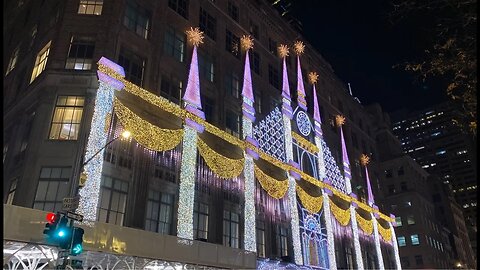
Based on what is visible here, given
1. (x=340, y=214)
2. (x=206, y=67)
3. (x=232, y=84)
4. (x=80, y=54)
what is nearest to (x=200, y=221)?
(x=206, y=67)

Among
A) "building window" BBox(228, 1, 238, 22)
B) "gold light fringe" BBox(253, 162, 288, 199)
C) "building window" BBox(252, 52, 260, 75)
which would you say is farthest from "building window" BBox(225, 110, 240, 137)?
"building window" BBox(228, 1, 238, 22)

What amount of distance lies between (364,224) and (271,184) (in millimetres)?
19475

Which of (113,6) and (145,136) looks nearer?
(145,136)

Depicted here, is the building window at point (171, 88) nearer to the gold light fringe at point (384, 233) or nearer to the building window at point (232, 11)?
the building window at point (232, 11)

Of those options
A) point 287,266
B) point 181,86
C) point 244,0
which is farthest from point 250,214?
point 244,0

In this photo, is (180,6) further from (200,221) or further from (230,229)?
(230,229)

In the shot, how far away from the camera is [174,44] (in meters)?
31.8

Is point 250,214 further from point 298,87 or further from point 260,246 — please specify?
point 298,87

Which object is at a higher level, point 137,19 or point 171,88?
point 137,19

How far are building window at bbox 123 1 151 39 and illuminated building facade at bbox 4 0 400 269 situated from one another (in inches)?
4.0

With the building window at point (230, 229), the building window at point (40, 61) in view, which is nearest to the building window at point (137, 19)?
the building window at point (40, 61)

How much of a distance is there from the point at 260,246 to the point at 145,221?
454 inches

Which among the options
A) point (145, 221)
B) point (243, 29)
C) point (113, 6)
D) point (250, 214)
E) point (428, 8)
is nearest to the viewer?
point (428, 8)

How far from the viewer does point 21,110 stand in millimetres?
26688
